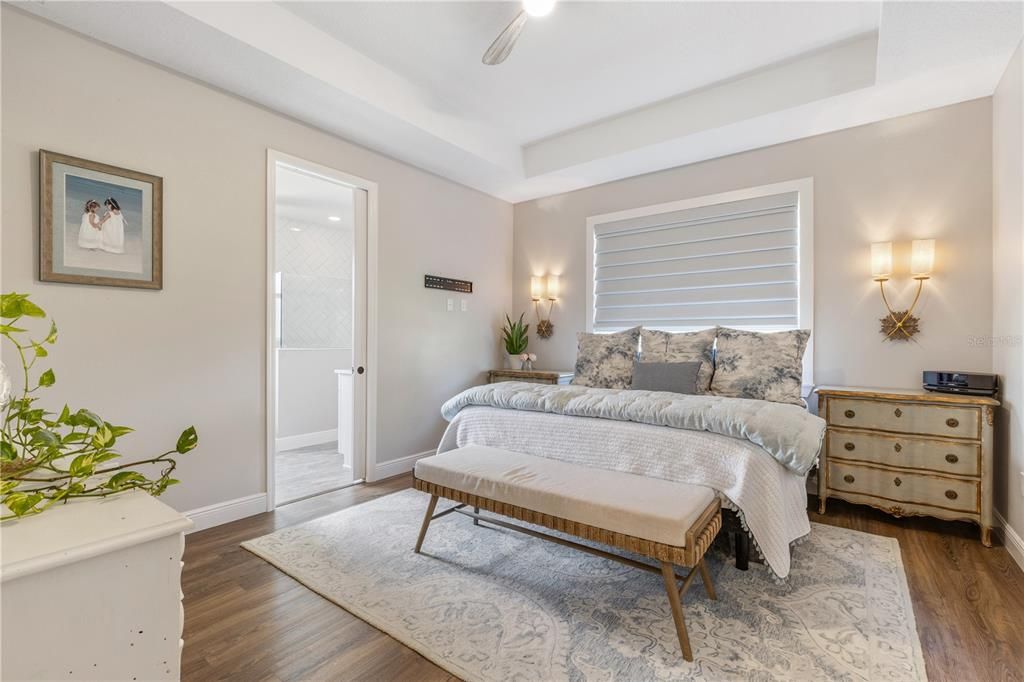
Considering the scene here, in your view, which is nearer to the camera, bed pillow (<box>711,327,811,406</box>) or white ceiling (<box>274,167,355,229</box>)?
bed pillow (<box>711,327,811,406</box>)

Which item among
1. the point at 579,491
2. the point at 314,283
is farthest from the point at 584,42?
the point at 314,283

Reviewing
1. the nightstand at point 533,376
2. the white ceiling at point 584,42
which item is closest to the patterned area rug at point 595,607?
the nightstand at point 533,376

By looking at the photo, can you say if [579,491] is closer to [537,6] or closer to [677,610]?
[677,610]

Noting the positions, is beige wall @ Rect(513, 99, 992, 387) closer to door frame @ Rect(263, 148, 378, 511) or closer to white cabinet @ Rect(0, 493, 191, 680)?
door frame @ Rect(263, 148, 378, 511)

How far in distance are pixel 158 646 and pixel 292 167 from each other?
310 centimetres

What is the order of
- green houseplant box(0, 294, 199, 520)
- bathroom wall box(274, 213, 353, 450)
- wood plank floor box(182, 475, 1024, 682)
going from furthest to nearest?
bathroom wall box(274, 213, 353, 450), wood plank floor box(182, 475, 1024, 682), green houseplant box(0, 294, 199, 520)

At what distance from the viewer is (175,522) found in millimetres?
715

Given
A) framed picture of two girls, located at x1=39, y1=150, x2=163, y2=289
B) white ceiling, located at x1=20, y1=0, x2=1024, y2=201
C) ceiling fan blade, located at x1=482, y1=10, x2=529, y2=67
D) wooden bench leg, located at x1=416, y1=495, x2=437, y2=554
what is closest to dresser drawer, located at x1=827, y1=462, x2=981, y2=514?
white ceiling, located at x1=20, y1=0, x2=1024, y2=201

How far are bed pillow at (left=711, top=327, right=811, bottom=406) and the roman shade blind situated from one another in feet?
1.80

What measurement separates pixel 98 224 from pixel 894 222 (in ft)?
15.4

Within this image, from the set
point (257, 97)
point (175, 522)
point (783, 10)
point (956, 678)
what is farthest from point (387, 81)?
point (956, 678)

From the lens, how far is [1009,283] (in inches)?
98.6

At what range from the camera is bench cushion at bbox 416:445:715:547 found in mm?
1715

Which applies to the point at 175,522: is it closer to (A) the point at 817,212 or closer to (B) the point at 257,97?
(B) the point at 257,97
